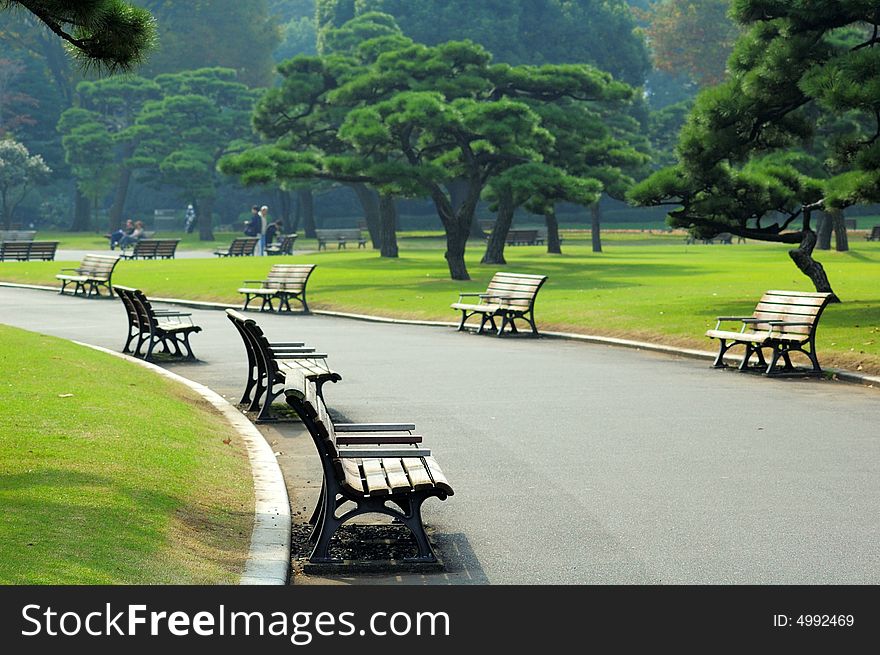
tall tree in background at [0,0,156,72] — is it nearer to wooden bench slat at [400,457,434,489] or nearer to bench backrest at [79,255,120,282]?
wooden bench slat at [400,457,434,489]

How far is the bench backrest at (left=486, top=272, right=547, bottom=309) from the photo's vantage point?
933 inches

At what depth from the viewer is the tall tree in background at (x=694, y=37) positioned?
8962 centimetres

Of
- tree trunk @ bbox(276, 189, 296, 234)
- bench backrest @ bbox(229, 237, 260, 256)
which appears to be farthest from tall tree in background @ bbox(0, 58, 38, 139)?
bench backrest @ bbox(229, 237, 260, 256)

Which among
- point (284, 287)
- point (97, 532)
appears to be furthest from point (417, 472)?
point (284, 287)

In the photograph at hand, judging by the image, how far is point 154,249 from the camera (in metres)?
51.1

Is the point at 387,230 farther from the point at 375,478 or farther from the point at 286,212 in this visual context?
the point at 375,478

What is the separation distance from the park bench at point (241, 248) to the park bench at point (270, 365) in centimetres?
3781

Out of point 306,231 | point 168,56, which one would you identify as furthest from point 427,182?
point 168,56

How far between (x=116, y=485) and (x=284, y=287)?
2033 centimetres

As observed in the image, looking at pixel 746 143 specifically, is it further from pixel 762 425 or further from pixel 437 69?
pixel 437 69

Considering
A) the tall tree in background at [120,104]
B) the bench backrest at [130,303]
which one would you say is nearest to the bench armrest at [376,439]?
the bench backrest at [130,303]

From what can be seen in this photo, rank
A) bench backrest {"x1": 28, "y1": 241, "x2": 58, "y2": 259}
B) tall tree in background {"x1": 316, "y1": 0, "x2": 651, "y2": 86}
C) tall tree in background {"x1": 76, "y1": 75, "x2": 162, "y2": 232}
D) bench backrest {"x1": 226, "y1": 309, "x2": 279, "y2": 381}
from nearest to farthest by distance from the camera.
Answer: bench backrest {"x1": 226, "y1": 309, "x2": 279, "y2": 381} < bench backrest {"x1": 28, "y1": 241, "x2": 58, "y2": 259} < tall tree in background {"x1": 76, "y1": 75, "x2": 162, "y2": 232} < tall tree in background {"x1": 316, "y1": 0, "x2": 651, "y2": 86}

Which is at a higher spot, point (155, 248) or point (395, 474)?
point (395, 474)

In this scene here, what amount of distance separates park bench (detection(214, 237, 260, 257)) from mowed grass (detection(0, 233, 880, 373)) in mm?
2853
